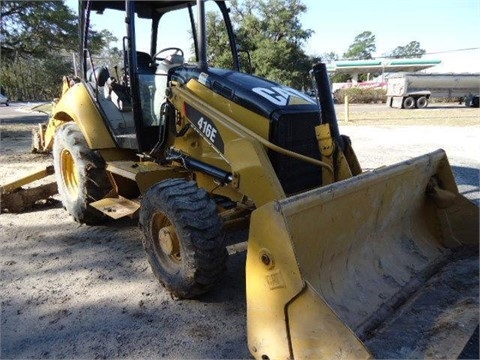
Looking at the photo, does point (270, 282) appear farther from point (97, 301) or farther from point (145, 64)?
point (145, 64)

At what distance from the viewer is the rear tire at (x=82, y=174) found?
4.73 meters

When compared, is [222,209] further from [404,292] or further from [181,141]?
[404,292]

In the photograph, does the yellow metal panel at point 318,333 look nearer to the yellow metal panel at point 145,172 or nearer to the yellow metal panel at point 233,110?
the yellow metal panel at point 233,110

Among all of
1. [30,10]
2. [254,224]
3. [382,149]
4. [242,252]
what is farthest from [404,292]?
[30,10]

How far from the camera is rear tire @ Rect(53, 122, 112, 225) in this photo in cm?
473

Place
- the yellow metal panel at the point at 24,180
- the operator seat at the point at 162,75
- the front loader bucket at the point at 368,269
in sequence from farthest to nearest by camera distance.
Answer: the yellow metal panel at the point at 24,180, the operator seat at the point at 162,75, the front loader bucket at the point at 368,269

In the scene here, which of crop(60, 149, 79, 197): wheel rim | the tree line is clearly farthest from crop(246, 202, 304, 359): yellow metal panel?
the tree line

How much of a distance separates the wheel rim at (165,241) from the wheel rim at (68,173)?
229cm

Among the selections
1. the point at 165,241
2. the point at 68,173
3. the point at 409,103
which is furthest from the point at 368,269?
the point at 409,103

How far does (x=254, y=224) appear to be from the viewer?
2535 mm

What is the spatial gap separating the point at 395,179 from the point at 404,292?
896 millimetres

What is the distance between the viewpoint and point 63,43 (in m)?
21.9

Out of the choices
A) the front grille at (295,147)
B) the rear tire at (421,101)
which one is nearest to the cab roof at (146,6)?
the front grille at (295,147)

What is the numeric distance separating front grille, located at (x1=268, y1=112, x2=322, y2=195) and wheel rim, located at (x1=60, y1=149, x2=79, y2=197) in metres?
3.01
